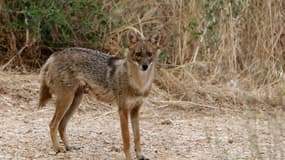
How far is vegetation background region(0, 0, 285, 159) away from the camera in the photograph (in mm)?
9531

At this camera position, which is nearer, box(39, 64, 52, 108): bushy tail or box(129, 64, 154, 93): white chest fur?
box(129, 64, 154, 93): white chest fur

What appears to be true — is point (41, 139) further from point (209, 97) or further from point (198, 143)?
point (209, 97)

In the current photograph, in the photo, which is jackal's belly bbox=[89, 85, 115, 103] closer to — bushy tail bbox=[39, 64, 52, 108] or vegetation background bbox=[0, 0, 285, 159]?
bushy tail bbox=[39, 64, 52, 108]

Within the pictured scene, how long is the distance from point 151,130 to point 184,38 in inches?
106

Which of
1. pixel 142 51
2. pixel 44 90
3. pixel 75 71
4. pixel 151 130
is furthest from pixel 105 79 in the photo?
pixel 151 130

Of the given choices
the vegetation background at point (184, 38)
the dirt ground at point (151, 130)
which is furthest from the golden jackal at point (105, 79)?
the vegetation background at point (184, 38)

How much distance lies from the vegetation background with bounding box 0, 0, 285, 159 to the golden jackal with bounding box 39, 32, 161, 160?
2.64 metres

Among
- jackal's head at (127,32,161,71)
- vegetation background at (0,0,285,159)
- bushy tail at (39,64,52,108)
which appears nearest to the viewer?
jackal's head at (127,32,161,71)

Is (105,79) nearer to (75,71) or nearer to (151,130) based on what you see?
(75,71)

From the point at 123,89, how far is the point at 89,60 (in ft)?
1.73

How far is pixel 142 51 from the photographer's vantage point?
6.23 meters

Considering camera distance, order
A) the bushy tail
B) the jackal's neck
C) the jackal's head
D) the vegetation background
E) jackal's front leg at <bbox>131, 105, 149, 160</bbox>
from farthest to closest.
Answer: the vegetation background → the bushy tail → jackal's front leg at <bbox>131, 105, 149, 160</bbox> → the jackal's neck → the jackal's head

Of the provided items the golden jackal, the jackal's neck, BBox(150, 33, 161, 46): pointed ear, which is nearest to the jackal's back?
the golden jackal

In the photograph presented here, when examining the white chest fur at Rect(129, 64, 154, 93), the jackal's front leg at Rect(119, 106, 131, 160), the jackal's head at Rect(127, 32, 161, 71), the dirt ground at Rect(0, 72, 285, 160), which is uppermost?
the jackal's head at Rect(127, 32, 161, 71)
